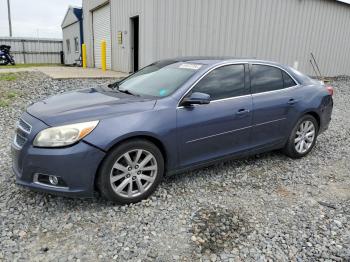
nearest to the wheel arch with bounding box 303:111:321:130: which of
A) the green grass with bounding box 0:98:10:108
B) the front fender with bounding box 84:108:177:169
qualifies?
the front fender with bounding box 84:108:177:169

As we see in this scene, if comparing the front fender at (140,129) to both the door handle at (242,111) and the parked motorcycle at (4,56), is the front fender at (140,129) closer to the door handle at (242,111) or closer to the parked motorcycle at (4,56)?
the door handle at (242,111)

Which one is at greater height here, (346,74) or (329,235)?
(346,74)

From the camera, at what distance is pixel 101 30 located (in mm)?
15117

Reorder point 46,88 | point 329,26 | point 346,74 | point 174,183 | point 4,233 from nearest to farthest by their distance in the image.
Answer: point 4,233
point 174,183
point 46,88
point 329,26
point 346,74

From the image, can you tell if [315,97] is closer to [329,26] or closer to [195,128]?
[195,128]

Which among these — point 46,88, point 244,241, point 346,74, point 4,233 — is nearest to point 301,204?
point 244,241

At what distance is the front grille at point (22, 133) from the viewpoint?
295 centimetres

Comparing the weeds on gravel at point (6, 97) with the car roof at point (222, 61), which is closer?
the car roof at point (222, 61)

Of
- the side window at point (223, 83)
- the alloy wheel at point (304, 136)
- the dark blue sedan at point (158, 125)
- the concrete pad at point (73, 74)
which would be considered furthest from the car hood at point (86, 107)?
the concrete pad at point (73, 74)

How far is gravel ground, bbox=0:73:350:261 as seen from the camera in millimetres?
2572

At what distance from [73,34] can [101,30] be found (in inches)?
290

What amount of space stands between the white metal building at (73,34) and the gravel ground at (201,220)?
17.1 meters

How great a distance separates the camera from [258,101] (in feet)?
13.1

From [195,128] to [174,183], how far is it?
31.2 inches
